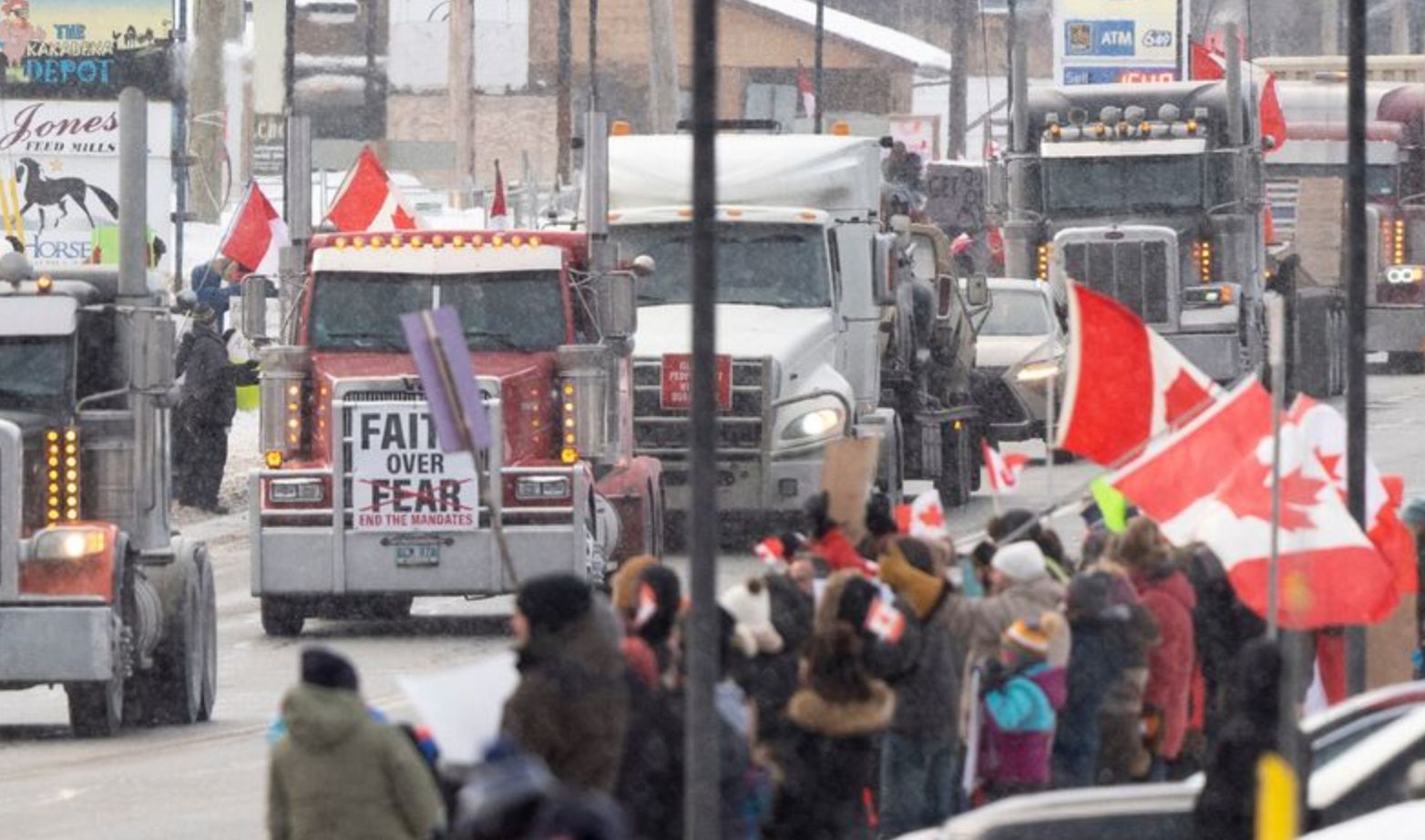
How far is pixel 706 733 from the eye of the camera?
902cm

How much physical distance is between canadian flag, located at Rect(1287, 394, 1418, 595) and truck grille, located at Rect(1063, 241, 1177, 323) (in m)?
19.6

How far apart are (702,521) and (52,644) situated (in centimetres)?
908

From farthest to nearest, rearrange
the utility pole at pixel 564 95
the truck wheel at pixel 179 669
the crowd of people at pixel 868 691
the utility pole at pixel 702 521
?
the utility pole at pixel 564 95 < the truck wheel at pixel 179 669 < the crowd of people at pixel 868 691 < the utility pole at pixel 702 521

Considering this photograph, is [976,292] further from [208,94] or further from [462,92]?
[462,92]

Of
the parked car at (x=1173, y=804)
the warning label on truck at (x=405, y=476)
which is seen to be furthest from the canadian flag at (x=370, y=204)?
the parked car at (x=1173, y=804)

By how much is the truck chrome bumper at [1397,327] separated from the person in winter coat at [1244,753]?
35.2 m

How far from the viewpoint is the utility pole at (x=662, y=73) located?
1880 inches

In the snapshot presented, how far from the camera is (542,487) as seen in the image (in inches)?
867

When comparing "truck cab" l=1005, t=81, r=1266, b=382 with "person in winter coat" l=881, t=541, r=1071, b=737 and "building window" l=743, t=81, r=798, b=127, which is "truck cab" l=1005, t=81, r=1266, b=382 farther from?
"building window" l=743, t=81, r=798, b=127

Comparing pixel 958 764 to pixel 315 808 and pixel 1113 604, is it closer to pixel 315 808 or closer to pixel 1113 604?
pixel 1113 604

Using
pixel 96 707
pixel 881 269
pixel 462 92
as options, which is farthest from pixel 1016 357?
pixel 462 92

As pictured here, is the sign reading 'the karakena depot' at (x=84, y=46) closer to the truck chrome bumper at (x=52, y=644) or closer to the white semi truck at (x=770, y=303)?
the white semi truck at (x=770, y=303)

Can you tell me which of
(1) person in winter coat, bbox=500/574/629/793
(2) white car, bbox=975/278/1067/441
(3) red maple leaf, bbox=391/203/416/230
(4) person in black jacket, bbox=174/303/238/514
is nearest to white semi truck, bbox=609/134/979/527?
(3) red maple leaf, bbox=391/203/416/230

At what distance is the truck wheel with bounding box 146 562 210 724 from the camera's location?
18.7 meters
